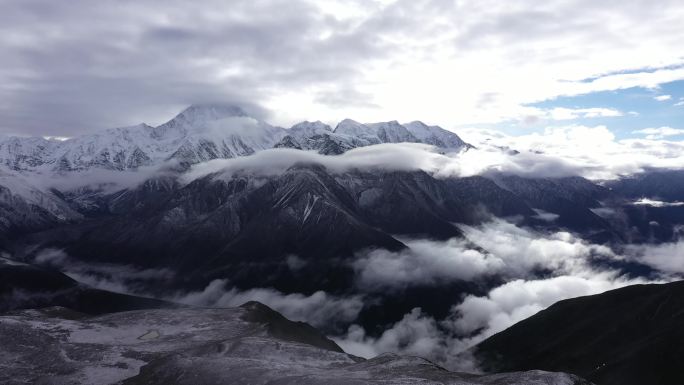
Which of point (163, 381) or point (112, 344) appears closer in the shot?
point (163, 381)

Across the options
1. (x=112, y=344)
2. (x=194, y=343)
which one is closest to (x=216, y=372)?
Result: (x=194, y=343)

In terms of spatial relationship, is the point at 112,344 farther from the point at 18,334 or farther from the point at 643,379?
the point at 643,379

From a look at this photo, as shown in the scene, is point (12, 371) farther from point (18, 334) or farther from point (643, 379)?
point (643, 379)

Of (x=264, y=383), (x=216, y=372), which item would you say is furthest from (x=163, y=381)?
(x=264, y=383)

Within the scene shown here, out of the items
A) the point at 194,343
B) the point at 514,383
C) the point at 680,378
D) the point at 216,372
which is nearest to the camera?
the point at 514,383

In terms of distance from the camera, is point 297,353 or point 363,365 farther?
point 297,353

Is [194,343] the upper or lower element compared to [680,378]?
upper

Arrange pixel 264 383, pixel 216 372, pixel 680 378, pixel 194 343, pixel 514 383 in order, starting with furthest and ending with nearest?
pixel 194 343 → pixel 680 378 → pixel 216 372 → pixel 264 383 → pixel 514 383

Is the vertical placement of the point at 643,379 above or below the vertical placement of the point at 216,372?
below

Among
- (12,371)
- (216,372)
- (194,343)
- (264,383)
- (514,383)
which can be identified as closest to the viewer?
(514,383)
